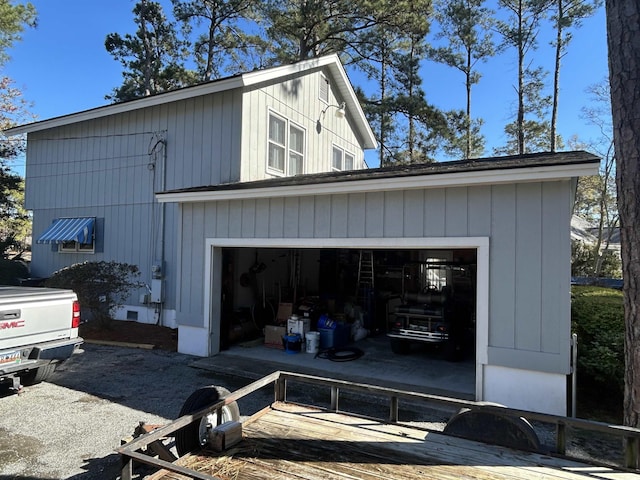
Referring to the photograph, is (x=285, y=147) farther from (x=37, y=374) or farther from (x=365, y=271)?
(x=37, y=374)

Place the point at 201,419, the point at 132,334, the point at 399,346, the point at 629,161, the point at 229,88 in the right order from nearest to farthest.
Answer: the point at 201,419, the point at 629,161, the point at 399,346, the point at 132,334, the point at 229,88

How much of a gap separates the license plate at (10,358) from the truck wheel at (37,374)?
0.38 metres

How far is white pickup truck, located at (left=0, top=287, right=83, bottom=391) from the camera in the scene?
192 inches

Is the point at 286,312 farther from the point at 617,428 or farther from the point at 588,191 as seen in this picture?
the point at 588,191

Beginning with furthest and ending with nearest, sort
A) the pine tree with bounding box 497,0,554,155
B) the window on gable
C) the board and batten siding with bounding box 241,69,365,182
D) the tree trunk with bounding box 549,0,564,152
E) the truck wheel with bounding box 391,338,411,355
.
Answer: the pine tree with bounding box 497,0,554,155 < the tree trunk with bounding box 549,0,564,152 < the window on gable < the board and batten siding with bounding box 241,69,365,182 < the truck wheel with bounding box 391,338,411,355

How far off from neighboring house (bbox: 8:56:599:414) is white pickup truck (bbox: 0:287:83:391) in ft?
8.93

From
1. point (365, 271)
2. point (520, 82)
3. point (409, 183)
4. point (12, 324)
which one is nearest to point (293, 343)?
point (409, 183)

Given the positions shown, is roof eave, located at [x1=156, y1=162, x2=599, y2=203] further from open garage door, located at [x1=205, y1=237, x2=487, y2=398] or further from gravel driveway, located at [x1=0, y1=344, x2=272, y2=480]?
gravel driveway, located at [x1=0, y1=344, x2=272, y2=480]

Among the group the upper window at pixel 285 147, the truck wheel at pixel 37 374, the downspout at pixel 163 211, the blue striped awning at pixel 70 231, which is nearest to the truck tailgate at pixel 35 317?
the truck wheel at pixel 37 374

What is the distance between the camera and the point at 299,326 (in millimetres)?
8594

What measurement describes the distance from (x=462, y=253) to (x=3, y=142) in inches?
785

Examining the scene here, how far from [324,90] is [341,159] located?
2.50m

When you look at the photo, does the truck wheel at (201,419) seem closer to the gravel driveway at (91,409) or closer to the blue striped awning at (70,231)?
the gravel driveway at (91,409)

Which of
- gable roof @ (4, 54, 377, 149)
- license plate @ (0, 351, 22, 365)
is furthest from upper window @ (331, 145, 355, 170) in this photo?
license plate @ (0, 351, 22, 365)
